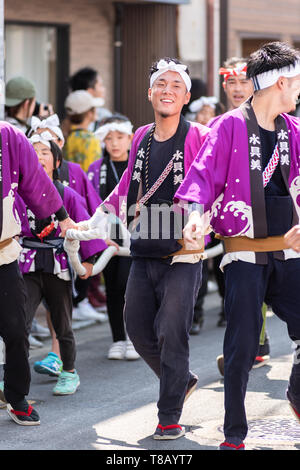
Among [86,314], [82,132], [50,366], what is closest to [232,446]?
[50,366]

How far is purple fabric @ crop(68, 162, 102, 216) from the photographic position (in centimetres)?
732

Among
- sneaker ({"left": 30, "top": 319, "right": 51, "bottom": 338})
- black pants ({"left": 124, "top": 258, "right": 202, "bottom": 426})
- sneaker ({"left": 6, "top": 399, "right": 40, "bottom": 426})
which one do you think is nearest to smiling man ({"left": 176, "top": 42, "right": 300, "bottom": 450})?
black pants ({"left": 124, "top": 258, "right": 202, "bottom": 426})

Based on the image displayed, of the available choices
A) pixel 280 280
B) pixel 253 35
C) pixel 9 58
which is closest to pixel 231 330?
pixel 280 280

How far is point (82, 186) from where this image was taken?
7.35 m

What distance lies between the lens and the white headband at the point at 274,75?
199 inches

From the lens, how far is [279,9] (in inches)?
556

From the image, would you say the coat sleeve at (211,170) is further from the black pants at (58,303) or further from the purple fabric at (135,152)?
the black pants at (58,303)

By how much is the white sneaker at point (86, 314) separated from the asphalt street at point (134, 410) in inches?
48.1

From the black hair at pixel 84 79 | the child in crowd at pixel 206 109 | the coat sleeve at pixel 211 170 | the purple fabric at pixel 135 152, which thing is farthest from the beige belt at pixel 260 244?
the black hair at pixel 84 79

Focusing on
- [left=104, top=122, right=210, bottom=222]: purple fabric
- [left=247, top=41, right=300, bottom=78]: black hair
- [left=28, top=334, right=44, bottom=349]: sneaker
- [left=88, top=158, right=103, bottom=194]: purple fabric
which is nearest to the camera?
[left=247, top=41, right=300, bottom=78]: black hair

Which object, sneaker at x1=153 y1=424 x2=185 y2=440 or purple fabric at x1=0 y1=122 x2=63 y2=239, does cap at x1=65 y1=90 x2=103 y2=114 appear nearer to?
purple fabric at x1=0 y1=122 x2=63 y2=239

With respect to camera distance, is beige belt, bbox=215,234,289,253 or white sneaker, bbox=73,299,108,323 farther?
white sneaker, bbox=73,299,108,323

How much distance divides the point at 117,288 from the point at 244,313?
3.10 meters
